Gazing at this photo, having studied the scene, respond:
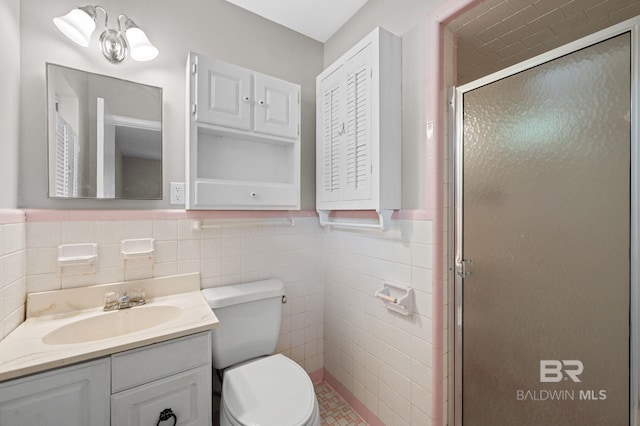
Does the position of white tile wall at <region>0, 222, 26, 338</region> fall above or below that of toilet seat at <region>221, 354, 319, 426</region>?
above

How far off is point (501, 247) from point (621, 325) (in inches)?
16.5

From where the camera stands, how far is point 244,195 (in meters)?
1.52

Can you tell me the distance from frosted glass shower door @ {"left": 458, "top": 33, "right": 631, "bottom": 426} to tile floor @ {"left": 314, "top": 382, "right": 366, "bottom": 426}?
679mm

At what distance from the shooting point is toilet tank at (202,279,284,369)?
4.58 feet

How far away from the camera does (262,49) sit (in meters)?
1.75

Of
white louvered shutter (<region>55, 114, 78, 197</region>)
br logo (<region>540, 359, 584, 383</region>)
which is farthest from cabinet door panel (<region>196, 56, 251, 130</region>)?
br logo (<region>540, 359, 584, 383</region>)

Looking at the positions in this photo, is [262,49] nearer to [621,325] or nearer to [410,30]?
[410,30]

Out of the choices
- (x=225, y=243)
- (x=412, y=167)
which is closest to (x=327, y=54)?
(x=412, y=167)

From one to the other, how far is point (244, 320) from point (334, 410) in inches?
35.2

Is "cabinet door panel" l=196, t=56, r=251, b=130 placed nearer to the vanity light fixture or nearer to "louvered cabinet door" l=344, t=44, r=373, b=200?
the vanity light fixture

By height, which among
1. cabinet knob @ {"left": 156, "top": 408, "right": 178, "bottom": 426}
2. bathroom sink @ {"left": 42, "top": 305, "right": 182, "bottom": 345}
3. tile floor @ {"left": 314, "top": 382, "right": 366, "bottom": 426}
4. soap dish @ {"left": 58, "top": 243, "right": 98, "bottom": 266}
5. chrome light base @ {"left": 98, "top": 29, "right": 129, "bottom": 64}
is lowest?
tile floor @ {"left": 314, "top": 382, "right": 366, "bottom": 426}

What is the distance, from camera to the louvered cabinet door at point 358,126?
1.36 metres

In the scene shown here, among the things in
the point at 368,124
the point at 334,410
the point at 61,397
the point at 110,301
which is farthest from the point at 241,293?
the point at 368,124

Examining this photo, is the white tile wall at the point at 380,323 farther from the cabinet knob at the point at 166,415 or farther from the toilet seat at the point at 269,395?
the cabinet knob at the point at 166,415
